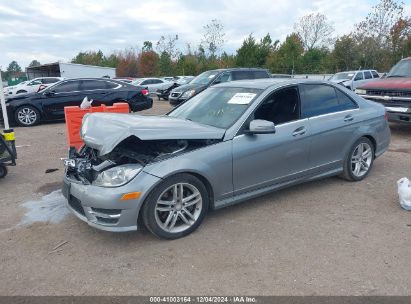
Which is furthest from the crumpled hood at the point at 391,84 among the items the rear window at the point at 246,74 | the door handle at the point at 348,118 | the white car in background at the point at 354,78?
the white car in background at the point at 354,78

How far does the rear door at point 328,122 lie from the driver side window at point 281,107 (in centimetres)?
Answer: 12

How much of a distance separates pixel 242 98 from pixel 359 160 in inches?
86.9

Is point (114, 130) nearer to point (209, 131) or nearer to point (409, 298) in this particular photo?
point (209, 131)

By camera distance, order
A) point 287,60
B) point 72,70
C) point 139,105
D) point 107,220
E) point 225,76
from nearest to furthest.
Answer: point 107,220
point 139,105
point 225,76
point 287,60
point 72,70

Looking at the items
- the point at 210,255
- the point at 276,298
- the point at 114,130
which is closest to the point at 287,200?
the point at 210,255

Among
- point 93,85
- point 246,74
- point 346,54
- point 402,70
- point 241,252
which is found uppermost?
point 346,54

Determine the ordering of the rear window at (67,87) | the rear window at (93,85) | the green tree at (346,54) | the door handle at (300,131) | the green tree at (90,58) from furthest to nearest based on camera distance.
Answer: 1. the green tree at (90,58)
2. the green tree at (346,54)
3. the rear window at (93,85)
4. the rear window at (67,87)
5. the door handle at (300,131)

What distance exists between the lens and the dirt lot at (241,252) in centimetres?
301

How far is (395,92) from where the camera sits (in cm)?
883

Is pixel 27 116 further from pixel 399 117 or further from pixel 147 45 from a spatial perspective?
pixel 147 45

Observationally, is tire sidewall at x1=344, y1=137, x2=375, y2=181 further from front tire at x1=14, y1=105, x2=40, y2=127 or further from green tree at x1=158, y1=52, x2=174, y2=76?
green tree at x1=158, y1=52, x2=174, y2=76

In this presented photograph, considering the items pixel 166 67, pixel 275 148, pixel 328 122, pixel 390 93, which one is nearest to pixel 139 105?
pixel 390 93

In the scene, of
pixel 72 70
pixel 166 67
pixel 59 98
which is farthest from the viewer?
pixel 166 67

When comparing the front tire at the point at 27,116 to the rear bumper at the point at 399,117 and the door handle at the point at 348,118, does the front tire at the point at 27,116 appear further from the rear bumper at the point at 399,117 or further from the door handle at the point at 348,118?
the rear bumper at the point at 399,117
